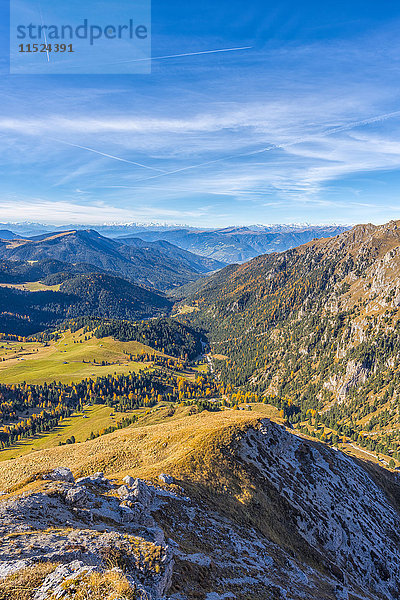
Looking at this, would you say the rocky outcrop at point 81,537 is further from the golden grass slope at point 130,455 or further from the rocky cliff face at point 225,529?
the golden grass slope at point 130,455

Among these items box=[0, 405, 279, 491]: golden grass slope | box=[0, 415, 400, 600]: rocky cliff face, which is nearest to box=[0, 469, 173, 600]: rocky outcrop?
box=[0, 415, 400, 600]: rocky cliff face

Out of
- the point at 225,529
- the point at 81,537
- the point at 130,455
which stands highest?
the point at 81,537

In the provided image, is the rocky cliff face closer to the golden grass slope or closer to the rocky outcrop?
the rocky outcrop

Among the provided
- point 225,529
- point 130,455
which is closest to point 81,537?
point 225,529

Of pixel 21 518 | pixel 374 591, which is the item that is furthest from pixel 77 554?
pixel 374 591

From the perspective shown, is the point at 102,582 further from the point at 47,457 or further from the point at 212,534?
the point at 47,457

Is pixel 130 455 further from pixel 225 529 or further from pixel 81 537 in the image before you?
pixel 81 537

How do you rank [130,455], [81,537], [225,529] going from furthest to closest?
1. [130,455]
2. [225,529]
3. [81,537]

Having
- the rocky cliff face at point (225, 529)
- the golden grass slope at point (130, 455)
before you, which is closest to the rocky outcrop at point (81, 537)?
the rocky cliff face at point (225, 529)

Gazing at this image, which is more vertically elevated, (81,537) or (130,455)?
(81,537)

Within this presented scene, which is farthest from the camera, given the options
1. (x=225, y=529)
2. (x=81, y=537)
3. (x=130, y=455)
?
(x=130, y=455)
